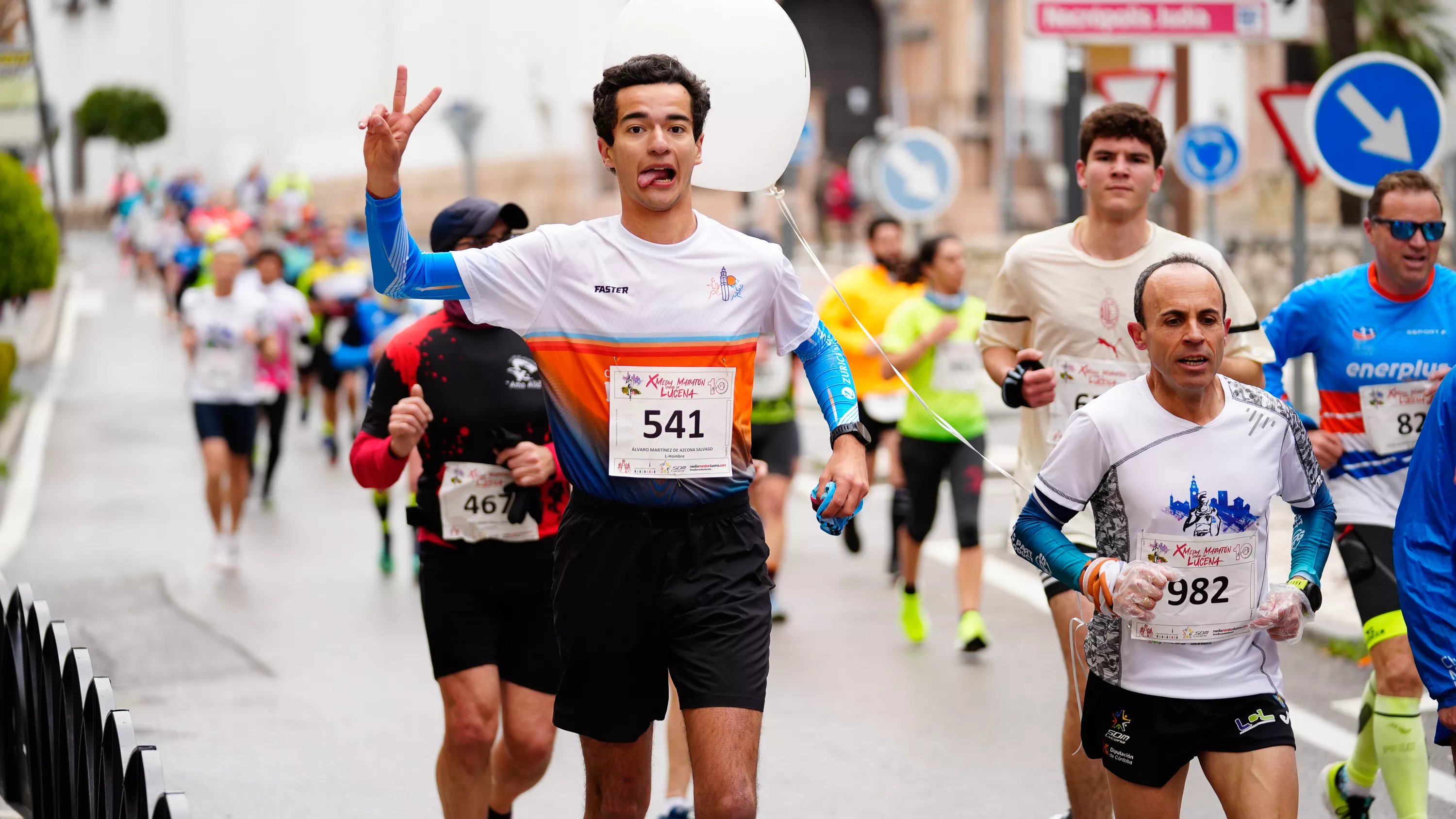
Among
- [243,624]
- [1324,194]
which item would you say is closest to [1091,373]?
[243,624]

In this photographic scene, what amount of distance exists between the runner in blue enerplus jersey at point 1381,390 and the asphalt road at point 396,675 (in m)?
0.91

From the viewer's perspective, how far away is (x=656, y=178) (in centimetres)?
402

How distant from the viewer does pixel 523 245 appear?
4.13 meters

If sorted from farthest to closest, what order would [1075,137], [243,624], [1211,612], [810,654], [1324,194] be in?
[1324,194], [1075,137], [243,624], [810,654], [1211,612]

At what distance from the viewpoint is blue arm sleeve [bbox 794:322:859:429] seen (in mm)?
4188

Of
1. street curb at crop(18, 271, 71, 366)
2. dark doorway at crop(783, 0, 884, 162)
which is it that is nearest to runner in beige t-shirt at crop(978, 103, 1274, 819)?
street curb at crop(18, 271, 71, 366)

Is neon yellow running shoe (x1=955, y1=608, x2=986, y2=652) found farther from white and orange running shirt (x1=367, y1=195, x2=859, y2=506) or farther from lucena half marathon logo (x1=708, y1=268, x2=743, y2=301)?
lucena half marathon logo (x1=708, y1=268, x2=743, y2=301)

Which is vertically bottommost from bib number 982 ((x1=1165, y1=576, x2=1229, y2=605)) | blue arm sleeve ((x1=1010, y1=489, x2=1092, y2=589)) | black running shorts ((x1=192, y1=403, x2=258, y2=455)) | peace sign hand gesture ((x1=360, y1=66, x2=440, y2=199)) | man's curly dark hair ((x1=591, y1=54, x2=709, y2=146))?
black running shorts ((x1=192, y1=403, x2=258, y2=455))

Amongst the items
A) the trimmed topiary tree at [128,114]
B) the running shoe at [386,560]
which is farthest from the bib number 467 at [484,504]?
the trimmed topiary tree at [128,114]

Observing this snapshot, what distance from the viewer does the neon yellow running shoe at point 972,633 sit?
8.41m

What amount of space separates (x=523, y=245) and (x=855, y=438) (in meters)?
→ 0.84

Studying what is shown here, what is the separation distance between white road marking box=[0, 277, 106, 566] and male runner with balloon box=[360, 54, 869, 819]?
8.11m

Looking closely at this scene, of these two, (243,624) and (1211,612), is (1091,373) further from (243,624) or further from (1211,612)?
(243,624)

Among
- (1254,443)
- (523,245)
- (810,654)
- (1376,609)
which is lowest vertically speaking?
(810,654)
